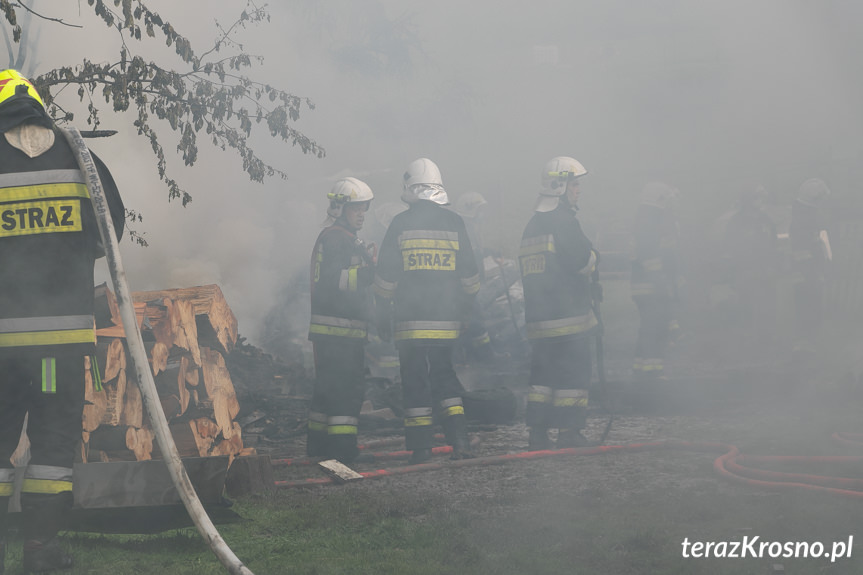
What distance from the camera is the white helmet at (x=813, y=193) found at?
10.7m

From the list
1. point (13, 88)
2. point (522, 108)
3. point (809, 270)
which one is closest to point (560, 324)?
point (13, 88)

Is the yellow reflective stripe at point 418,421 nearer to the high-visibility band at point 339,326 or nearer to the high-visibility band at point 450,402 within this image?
the high-visibility band at point 450,402

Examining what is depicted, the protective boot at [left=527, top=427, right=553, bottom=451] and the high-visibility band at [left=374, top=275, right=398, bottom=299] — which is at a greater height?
the high-visibility band at [left=374, top=275, right=398, bottom=299]

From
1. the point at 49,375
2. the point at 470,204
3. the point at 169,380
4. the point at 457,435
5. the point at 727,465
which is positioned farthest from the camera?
the point at 470,204

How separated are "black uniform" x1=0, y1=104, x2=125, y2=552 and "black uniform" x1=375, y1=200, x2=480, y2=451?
109 inches

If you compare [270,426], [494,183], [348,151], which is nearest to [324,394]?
[270,426]

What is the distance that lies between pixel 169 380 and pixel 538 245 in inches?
112

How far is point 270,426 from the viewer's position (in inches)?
279

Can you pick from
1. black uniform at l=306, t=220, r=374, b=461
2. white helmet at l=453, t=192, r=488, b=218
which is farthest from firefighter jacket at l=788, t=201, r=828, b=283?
black uniform at l=306, t=220, r=374, b=461

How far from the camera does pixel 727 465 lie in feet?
15.9

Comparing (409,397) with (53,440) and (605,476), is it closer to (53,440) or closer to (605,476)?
(605,476)

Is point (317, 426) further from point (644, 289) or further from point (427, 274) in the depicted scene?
point (644, 289)

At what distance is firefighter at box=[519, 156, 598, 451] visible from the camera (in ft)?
19.4

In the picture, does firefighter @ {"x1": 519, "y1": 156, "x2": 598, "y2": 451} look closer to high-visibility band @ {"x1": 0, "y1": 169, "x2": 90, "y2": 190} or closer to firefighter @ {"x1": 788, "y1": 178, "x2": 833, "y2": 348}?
high-visibility band @ {"x1": 0, "y1": 169, "x2": 90, "y2": 190}
